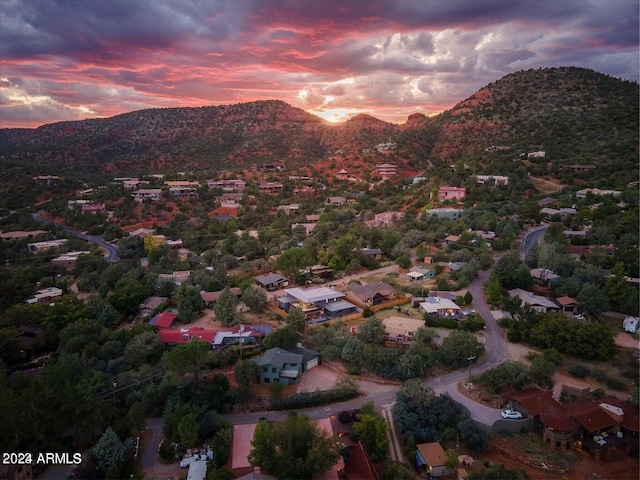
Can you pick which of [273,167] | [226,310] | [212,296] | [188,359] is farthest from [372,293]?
[273,167]

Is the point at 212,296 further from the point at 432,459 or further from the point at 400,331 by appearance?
the point at 432,459

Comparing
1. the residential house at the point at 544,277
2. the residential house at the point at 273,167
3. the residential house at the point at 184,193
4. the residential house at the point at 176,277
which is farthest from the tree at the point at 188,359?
the residential house at the point at 273,167

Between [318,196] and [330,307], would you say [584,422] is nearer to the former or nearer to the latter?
[330,307]

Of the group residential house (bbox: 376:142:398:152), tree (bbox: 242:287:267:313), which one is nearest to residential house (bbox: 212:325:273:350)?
tree (bbox: 242:287:267:313)

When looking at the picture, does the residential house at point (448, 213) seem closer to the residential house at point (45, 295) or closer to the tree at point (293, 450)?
the tree at point (293, 450)

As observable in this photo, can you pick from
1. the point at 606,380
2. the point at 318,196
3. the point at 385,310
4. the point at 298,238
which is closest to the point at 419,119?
the point at 318,196

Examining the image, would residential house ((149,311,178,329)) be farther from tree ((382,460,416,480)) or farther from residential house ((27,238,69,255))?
residential house ((27,238,69,255))
